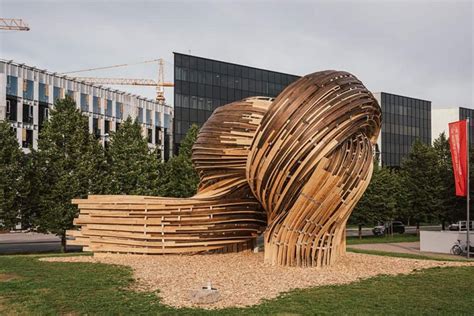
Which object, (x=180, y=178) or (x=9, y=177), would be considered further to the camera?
(x=180, y=178)

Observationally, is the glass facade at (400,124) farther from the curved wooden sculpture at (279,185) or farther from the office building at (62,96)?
the curved wooden sculpture at (279,185)

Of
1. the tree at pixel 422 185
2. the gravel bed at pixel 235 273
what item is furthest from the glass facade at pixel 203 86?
the gravel bed at pixel 235 273

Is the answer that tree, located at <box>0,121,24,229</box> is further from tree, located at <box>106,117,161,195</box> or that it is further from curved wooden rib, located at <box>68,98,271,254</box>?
curved wooden rib, located at <box>68,98,271,254</box>

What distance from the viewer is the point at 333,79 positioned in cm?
1253

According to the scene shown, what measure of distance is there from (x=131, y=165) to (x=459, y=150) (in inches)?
607

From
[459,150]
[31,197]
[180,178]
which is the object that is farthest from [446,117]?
[31,197]

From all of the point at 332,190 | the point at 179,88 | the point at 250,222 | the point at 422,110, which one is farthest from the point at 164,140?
the point at 332,190

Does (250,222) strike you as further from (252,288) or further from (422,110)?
Answer: (422,110)

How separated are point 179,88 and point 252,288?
114 feet

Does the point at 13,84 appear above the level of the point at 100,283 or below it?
above

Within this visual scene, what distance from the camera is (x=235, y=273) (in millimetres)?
11812

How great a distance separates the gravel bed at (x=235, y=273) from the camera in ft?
31.3

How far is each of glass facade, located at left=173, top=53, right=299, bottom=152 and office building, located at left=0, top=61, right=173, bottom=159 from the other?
4.03 metres

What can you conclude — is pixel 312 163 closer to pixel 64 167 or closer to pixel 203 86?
pixel 64 167
